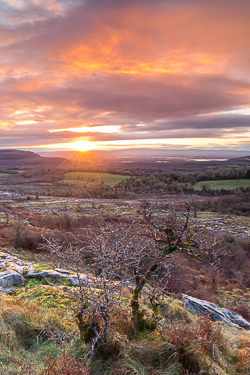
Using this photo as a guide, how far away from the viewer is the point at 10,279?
247 inches

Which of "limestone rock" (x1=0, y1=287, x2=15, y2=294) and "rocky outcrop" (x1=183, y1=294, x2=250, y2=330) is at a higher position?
"limestone rock" (x1=0, y1=287, x2=15, y2=294)

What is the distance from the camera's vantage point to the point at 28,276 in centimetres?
695

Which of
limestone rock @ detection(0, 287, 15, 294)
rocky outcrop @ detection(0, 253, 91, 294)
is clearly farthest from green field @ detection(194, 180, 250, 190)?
limestone rock @ detection(0, 287, 15, 294)

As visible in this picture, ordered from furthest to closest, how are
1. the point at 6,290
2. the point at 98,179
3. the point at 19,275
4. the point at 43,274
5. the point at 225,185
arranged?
the point at 98,179 < the point at 225,185 < the point at 43,274 < the point at 19,275 < the point at 6,290

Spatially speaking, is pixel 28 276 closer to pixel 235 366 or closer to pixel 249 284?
pixel 235 366

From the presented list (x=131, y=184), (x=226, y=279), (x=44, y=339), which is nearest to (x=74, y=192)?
(x=131, y=184)

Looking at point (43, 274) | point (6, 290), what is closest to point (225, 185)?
point (43, 274)

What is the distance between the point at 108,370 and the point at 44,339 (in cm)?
141

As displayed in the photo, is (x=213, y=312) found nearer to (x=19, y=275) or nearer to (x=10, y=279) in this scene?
(x=19, y=275)

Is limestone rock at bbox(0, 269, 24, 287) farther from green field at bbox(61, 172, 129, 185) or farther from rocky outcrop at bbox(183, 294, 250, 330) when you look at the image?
green field at bbox(61, 172, 129, 185)

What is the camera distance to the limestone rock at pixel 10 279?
6156 mm

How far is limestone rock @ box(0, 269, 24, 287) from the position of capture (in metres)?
6.16

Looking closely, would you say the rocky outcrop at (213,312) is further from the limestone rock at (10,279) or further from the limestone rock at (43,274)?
the limestone rock at (10,279)

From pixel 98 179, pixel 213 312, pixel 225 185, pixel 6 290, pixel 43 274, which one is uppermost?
pixel 6 290
